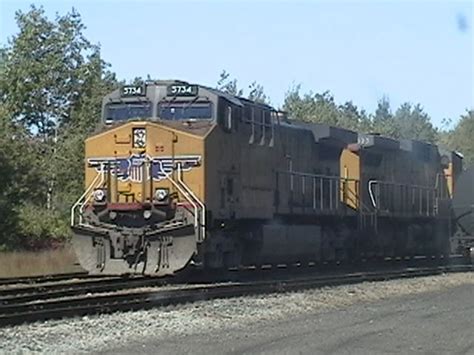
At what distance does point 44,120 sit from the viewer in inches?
1811

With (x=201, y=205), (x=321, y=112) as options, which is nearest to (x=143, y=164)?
(x=201, y=205)

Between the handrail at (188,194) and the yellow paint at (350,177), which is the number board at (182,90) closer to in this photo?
the handrail at (188,194)

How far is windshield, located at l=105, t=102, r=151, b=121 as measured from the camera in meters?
20.2

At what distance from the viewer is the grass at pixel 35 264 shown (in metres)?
24.8

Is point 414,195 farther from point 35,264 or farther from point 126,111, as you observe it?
point 126,111

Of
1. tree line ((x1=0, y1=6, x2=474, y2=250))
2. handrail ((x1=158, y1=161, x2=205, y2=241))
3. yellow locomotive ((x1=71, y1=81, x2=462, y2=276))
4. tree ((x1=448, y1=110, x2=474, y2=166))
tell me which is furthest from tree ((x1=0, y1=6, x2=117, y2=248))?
tree ((x1=448, y1=110, x2=474, y2=166))

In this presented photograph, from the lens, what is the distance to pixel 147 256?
18.8 metres

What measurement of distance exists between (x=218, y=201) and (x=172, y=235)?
145cm

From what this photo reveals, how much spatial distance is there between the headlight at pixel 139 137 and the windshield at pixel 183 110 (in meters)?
0.61

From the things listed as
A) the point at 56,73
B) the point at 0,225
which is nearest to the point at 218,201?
the point at 0,225

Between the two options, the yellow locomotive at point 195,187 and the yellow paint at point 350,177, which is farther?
the yellow paint at point 350,177

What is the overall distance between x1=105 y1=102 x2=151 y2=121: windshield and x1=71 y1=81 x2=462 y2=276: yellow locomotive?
0.02m

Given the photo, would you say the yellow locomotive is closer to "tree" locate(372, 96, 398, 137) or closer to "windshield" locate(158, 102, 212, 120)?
"windshield" locate(158, 102, 212, 120)

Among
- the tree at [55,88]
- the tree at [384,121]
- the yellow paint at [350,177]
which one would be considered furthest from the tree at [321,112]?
the yellow paint at [350,177]
